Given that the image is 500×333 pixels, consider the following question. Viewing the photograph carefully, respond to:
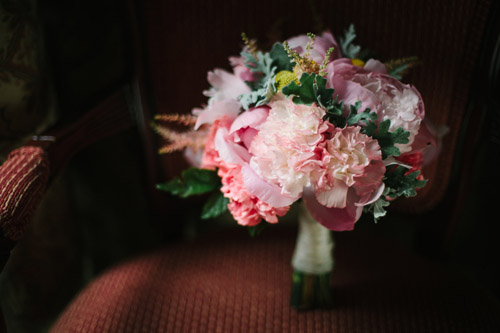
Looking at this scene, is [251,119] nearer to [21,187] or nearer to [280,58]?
[280,58]

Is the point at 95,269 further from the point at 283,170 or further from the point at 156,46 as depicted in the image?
the point at 283,170

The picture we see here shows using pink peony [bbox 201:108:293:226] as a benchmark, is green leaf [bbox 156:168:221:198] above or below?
below

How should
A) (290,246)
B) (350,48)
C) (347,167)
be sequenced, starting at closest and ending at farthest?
(347,167)
(350,48)
(290,246)

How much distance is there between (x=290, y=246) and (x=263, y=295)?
0.47ft

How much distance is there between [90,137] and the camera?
2.17 ft

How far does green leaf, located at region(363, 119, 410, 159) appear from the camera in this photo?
0.41 m

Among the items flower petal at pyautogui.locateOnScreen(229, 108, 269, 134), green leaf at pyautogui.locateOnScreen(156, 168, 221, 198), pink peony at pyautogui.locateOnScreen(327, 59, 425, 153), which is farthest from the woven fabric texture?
pink peony at pyautogui.locateOnScreen(327, 59, 425, 153)

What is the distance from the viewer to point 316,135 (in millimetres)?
411

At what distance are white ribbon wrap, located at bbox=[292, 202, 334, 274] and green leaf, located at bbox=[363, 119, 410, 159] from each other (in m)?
0.18

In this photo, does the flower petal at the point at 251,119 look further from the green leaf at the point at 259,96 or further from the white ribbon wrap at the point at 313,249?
the white ribbon wrap at the point at 313,249

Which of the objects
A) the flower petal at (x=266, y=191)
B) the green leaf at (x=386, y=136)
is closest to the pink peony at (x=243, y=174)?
the flower petal at (x=266, y=191)

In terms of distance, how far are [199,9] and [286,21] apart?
14 cm

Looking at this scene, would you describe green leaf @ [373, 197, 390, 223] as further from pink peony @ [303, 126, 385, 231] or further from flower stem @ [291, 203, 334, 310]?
flower stem @ [291, 203, 334, 310]

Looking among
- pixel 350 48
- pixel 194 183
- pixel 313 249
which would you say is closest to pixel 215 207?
pixel 194 183
